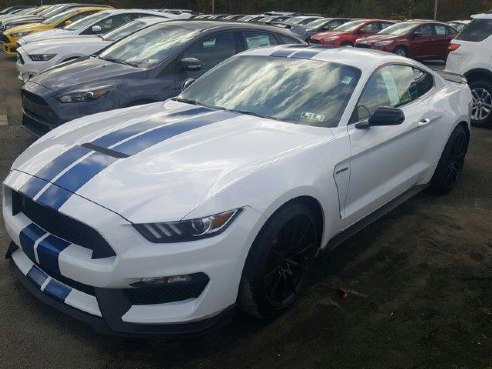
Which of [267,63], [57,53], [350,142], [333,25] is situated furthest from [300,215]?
[333,25]

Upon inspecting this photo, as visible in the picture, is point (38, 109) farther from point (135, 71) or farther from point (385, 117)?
point (385, 117)

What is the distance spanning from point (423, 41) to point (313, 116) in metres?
14.7

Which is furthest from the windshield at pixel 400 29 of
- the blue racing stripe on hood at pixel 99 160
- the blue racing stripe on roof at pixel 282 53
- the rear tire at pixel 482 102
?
the blue racing stripe on hood at pixel 99 160

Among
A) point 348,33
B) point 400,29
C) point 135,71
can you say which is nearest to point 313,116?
point 135,71

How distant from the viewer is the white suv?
7929 millimetres

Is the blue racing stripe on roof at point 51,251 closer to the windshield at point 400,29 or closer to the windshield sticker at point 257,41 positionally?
the windshield sticker at point 257,41

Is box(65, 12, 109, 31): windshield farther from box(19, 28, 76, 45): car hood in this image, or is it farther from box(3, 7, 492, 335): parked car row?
box(3, 7, 492, 335): parked car row

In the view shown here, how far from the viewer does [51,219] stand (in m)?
2.82

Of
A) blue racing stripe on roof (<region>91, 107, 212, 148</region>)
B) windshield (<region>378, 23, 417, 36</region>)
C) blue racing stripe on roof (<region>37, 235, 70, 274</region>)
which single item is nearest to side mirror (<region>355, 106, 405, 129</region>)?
blue racing stripe on roof (<region>91, 107, 212, 148</region>)

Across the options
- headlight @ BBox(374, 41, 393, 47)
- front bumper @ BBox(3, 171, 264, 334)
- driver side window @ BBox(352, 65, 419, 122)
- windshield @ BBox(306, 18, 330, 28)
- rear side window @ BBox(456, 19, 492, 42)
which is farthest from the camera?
windshield @ BBox(306, 18, 330, 28)

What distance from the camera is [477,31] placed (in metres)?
8.16

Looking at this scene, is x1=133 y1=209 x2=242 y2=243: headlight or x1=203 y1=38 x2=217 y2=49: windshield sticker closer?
x1=133 y1=209 x2=242 y2=243: headlight

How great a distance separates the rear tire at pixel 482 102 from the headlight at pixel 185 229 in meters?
6.70

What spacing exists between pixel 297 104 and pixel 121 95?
2.77 m
